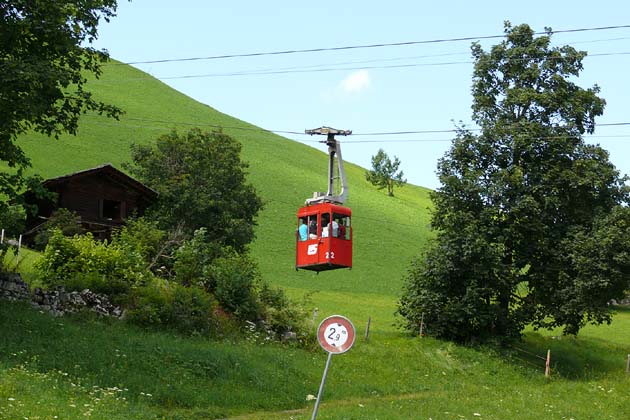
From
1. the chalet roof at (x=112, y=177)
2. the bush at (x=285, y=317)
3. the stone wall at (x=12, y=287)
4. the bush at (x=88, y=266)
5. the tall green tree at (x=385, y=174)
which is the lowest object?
the bush at (x=285, y=317)

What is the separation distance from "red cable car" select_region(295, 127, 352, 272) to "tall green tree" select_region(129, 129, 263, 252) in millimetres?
25685

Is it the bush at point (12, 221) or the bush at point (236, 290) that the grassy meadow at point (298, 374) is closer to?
the bush at point (236, 290)

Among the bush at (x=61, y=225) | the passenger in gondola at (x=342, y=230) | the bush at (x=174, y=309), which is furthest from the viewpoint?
the bush at (x=61, y=225)

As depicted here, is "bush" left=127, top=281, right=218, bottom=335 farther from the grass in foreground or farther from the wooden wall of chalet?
the wooden wall of chalet

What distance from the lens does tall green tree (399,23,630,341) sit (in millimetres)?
45156

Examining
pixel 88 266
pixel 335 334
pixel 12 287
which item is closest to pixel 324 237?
pixel 335 334

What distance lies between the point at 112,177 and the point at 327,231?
33.8 meters

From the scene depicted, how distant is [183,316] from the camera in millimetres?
36062

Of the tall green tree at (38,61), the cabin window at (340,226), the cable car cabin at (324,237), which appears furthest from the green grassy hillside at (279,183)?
the tall green tree at (38,61)

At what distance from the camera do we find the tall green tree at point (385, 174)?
144m

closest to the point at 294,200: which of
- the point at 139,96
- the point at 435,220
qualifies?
the point at 139,96

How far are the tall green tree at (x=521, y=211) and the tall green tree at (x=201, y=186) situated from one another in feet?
48.2

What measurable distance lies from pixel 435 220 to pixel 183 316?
672 inches

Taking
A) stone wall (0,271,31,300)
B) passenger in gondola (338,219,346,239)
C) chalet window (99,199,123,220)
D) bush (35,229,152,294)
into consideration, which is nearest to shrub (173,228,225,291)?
bush (35,229,152,294)
